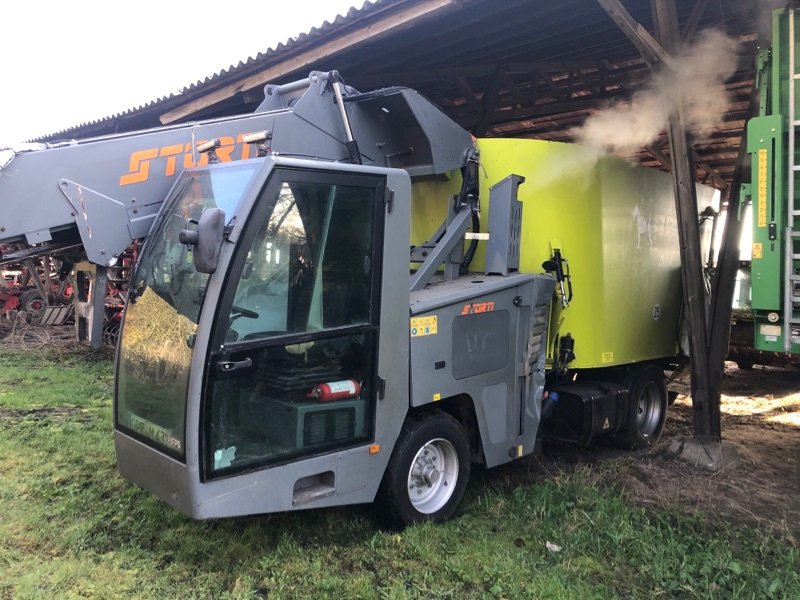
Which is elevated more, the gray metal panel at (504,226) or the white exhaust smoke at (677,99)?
the white exhaust smoke at (677,99)

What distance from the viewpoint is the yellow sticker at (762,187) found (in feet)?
13.6

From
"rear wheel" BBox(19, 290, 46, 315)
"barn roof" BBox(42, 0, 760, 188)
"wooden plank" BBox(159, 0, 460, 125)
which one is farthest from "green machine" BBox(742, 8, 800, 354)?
"rear wheel" BBox(19, 290, 46, 315)

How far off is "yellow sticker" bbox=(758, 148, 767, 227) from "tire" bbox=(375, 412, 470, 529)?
2.44 m

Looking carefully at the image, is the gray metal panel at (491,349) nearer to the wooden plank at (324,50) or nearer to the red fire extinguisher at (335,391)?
the red fire extinguisher at (335,391)

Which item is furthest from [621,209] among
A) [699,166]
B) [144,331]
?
[699,166]

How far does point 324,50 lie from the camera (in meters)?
6.27

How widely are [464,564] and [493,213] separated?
2.37 m

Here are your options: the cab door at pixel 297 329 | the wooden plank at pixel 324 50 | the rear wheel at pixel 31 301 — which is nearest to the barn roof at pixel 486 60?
the wooden plank at pixel 324 50

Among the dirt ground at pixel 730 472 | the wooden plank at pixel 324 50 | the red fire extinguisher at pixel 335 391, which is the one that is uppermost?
the wooden plank at pixel 324 50

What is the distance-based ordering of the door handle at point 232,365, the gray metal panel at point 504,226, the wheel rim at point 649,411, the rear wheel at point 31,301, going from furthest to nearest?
A: the rear wheel at point 31,301
the wheel rim at point 649,411
the gray metal panel at point 504,226
the door handle at point 232,365

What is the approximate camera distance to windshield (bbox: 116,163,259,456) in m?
3.10

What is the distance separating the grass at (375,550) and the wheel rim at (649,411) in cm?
169

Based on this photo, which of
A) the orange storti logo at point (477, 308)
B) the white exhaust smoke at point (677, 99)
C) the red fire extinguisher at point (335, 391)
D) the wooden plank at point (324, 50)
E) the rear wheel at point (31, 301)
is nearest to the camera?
the red fire extinguisher at point (335, 391)

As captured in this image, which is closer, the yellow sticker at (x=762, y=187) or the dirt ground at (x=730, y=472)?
the yellow sticker at (x=762, y=187)
